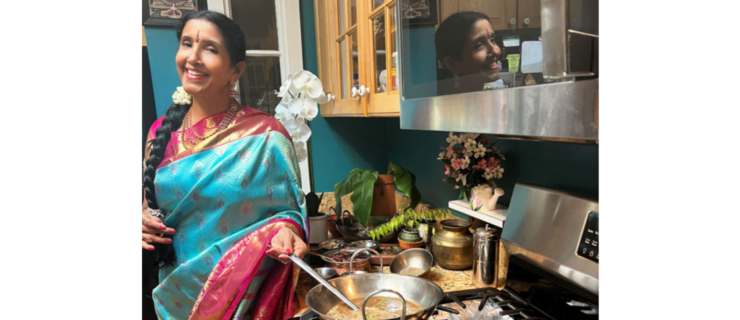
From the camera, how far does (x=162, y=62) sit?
125 centimetres

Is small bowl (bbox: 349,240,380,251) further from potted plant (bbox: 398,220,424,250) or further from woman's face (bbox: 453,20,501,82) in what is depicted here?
woman's face (bbox: 453,20,501,82)

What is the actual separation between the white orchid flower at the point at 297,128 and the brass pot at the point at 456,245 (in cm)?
55

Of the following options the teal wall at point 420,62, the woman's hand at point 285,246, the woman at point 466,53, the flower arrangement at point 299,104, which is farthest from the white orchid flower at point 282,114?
the woman at point 466,53

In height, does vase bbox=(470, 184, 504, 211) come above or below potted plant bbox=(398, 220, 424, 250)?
above

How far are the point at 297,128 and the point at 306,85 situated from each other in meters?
0.15

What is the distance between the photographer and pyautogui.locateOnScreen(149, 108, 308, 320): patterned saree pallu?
3.89 ft

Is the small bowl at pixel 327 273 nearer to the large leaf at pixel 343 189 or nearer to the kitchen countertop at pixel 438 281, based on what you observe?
the kitchen countertop at pixel 438 281

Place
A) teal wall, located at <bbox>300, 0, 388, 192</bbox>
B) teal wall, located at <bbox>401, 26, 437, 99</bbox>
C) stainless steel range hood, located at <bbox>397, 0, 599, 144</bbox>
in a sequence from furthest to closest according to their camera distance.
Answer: teal wall, located at <bbox>300, 0, 388, 192</bbox> → teal wall, located at <bbox>401, 26, 437, 99</bbox> → stainless steel range hood, located at <bbox>397, 0, 599, 144</bbox>

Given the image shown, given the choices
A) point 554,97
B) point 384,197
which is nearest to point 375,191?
point 384,197

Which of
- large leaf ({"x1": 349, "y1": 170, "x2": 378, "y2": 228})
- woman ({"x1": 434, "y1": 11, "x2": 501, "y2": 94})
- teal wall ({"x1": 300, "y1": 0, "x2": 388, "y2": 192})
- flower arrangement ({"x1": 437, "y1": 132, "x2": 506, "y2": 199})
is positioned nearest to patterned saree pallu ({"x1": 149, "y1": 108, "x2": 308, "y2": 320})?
large leaf ({"x1": 349, "y1": 170, "x2": 378, "y2": 228})

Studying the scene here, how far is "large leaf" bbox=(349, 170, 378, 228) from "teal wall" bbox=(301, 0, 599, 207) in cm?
28
